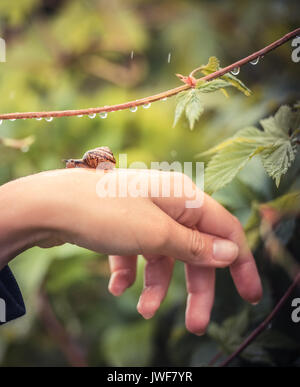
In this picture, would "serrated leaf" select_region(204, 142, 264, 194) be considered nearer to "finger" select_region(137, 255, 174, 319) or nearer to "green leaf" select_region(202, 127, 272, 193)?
"green leaf" select_region(202, 127, 272, 193)

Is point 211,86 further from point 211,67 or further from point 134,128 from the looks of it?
point 134,128

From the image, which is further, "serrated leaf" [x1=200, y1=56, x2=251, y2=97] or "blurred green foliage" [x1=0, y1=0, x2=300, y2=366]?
"blurred green foliage" [x1=0, y1=0, x2=300, y2=366]

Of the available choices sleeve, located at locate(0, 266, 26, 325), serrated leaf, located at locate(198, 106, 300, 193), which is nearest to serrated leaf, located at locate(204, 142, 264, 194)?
serrated leaf, located at locate(198, 106, 300, 193)

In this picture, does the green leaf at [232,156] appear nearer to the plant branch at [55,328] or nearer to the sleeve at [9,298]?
the sleeve at [9,298]

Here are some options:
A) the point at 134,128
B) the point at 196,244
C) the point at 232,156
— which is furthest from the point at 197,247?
the point at 134,128

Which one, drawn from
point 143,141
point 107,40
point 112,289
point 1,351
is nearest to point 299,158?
point 112,289

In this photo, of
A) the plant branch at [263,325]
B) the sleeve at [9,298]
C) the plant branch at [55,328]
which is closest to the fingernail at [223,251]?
the plant branch at [263,325]
